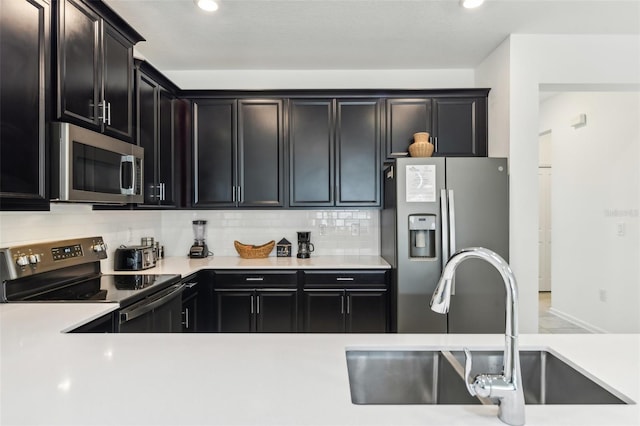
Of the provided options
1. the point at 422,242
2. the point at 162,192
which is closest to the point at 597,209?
the point at 422,242

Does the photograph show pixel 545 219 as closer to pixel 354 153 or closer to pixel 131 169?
pixel 354 153

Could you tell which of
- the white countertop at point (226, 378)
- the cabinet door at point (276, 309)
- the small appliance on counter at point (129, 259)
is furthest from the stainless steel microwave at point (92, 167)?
the cabinet door at point (276, 309)

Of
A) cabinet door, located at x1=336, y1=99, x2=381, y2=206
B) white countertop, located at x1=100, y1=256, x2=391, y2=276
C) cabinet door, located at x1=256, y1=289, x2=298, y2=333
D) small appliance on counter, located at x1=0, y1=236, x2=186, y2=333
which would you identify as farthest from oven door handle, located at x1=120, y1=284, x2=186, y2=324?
cabinet door, located at x1=336, y1=99, x2=381, y2=206

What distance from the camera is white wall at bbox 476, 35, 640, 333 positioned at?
9.68ft

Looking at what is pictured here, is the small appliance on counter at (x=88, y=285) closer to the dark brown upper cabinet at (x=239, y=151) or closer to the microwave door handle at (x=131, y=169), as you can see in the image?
the microwave door handle at (x=131, y=169)

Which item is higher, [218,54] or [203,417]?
[218,54]

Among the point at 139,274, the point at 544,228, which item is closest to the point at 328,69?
the point at 139,274

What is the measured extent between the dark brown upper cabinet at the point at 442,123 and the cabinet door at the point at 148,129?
194 cm

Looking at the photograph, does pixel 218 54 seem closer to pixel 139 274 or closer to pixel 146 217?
pixel 146 217

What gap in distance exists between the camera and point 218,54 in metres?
3.29

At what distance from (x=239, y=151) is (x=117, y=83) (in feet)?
4.13

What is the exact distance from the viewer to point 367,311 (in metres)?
3.04

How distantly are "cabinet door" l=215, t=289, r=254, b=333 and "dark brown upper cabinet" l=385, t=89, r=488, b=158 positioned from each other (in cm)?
174

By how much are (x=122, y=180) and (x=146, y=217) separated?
1.30 metres
